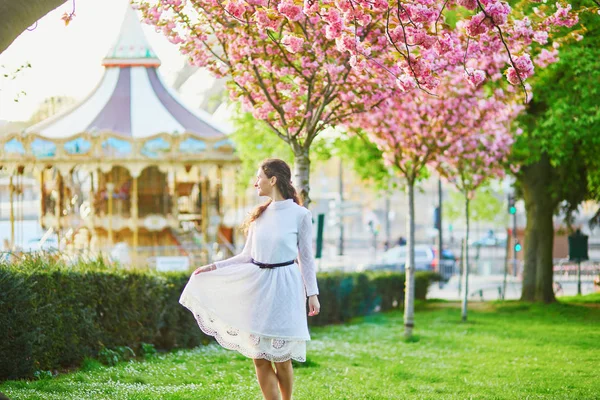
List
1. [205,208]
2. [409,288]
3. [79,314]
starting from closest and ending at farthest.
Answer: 1. [79,314]
2. [409,288]
3. [205,208]

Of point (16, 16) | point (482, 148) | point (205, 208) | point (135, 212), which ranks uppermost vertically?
point (482, 148)

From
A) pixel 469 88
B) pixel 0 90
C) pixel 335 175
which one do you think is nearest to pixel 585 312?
pixel 469 88

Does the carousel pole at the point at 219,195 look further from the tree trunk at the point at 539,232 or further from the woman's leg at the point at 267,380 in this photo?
the woman's leg at the point at 267,380

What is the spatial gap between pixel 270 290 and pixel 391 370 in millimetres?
5006

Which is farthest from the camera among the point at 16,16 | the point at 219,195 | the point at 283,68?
the point at 219,195

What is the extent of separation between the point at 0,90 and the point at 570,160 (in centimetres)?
1767

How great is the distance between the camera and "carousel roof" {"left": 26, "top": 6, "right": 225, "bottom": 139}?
105 feet

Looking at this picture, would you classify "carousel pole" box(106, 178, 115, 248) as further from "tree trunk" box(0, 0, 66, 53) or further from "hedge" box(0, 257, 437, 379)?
"tree trunk" box(0, 0, 66, 53)

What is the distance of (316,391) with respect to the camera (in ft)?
32.8

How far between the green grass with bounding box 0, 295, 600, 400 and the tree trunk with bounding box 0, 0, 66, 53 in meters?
3.51

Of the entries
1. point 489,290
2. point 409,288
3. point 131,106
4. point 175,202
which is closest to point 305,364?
point 409,288

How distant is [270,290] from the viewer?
754 cm

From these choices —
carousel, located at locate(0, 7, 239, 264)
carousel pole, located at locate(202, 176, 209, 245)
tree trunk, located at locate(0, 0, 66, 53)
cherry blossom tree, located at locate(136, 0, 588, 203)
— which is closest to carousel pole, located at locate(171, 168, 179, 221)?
carousel, located at locate(0, 7, 239, 264)

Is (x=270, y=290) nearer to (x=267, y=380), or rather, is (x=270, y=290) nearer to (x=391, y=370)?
(x=267, y=380)
